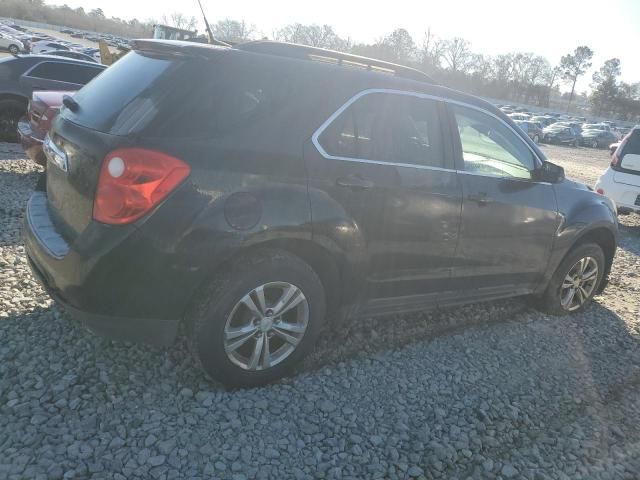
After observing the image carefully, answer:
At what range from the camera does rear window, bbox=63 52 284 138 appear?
2527 mm

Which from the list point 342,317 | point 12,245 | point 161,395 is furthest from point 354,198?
point 12,245

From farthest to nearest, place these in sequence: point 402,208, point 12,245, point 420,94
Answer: point 12,245, point 420,94, point 402,208

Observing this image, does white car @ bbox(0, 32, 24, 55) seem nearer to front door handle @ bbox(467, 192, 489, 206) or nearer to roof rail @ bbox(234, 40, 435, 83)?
roof rail @ bbox(234, 40, 435, 83)

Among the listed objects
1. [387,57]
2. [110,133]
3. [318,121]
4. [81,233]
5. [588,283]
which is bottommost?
[588,283]

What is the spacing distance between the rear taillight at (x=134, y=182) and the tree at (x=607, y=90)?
98.7 metres

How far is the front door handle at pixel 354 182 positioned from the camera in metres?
2.92

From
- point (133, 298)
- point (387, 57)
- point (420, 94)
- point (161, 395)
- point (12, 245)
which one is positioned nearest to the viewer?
point (133, 298)

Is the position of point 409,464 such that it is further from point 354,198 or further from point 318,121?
point 318,121

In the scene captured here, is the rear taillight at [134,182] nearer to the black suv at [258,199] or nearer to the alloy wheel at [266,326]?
the black suv at [258,199]

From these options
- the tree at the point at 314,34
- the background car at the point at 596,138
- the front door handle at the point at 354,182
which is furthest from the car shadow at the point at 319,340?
the tree at the point at 314,34

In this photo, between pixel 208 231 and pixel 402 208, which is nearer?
pixel 208 231

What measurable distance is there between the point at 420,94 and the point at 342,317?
1535 mm

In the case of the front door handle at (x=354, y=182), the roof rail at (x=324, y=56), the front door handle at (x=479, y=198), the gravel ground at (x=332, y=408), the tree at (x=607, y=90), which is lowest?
the gravel ground at (x=332, y=408)

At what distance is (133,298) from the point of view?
2.51 meters
